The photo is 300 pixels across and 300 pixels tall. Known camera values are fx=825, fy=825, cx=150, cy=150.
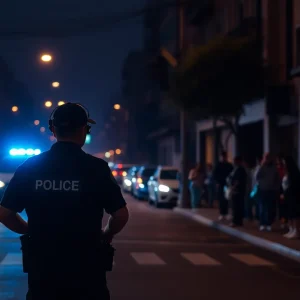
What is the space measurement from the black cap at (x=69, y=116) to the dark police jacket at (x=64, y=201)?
13cm

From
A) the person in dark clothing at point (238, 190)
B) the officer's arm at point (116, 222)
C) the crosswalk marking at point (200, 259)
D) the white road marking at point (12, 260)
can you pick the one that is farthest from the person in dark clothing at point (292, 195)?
the officer's arm at point (116, 222)

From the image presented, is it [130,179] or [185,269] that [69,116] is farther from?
[130,179]

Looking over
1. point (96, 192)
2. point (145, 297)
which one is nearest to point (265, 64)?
point (145, 297)

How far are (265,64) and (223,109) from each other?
2.31m

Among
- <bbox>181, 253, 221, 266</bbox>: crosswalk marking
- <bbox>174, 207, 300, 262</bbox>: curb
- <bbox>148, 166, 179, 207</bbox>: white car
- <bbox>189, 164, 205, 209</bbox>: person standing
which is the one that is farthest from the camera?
<bbox>148, 166, 179, 207</bbox>: white car

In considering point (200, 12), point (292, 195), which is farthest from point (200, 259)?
point (200, 12)

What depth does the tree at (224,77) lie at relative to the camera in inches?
1063

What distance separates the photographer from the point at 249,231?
20.3 meters

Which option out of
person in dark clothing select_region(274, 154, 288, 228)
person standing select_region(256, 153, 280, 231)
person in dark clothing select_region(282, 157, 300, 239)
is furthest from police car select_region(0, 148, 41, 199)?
person in dark clothing select_region(282, 157, 300, 239)

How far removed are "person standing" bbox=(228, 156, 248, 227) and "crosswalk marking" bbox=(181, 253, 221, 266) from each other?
21.3 ft

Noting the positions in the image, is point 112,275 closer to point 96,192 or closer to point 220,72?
point 96,192

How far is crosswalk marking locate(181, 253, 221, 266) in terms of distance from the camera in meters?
14.0

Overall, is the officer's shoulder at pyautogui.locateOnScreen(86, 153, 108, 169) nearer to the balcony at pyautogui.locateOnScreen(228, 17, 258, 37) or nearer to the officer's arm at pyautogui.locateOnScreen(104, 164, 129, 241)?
the officer's arm at pyautogui.locateOnScreen(104, 164, 129, 241)

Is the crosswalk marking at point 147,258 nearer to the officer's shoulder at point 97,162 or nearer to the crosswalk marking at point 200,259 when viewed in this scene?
the crosswalk marking at point 200,259
